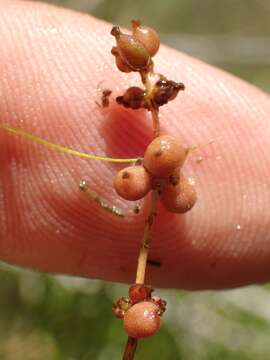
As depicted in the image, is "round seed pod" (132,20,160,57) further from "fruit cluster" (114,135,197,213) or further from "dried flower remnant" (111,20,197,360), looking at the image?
"fruit cluster" (114,135,197,213)

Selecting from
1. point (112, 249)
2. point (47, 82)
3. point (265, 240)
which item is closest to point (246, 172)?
point (265, 240)

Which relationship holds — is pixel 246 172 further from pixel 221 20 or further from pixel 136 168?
pixel 221 20

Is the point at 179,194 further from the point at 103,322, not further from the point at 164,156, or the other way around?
the point at 103,322

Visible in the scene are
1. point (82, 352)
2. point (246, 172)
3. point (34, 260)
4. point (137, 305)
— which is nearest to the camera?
point (137, 305)

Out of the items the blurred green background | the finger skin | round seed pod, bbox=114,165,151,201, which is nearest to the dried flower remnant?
round seed pod, bbox=114,165,151,201

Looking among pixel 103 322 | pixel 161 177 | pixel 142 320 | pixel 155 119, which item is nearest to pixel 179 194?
pixel 161 177
